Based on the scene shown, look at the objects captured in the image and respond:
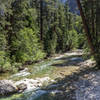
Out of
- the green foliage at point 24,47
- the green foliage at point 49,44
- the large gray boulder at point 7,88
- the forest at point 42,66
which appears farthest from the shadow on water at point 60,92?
the green foliage at point 49,44

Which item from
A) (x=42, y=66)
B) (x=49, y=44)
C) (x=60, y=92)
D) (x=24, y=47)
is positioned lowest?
(x=42, y=66)

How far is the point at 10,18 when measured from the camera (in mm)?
14859

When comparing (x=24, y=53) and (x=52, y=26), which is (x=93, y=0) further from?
(x=52, y=26)

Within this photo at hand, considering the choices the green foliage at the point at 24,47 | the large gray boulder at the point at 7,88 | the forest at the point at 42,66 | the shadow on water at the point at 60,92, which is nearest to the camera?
the shadow on water at the point at 60,92

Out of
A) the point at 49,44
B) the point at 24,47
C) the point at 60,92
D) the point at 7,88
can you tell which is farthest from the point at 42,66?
the point at 49,44

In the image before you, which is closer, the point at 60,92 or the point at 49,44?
the point at 60,92

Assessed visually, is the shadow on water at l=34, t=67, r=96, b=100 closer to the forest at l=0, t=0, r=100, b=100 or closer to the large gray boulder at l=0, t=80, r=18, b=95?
the forest at l=0, t=0, r=100, b=100

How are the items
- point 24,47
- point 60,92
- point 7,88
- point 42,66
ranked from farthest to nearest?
point 24,47, point 42,66, point 7,88, point 60,92

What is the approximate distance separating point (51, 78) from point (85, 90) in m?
3.20

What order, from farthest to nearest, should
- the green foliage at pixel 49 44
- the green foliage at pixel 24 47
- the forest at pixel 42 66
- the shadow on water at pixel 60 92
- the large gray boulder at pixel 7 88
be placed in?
the green foliage at pixel 49 44 < the green foliage at pixel 24 47 < the large gray boulder at pixel 7 88 < the forest at pixel 42 66 < the shadow on water at pixel 60 92

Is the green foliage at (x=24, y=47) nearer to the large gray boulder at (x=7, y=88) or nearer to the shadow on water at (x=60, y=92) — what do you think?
the large gray boulder at (x=7, y=88)

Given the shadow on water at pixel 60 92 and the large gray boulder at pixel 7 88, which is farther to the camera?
the large gray boulder at pixel 7 88

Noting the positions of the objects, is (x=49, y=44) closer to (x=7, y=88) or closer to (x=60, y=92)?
(x=7, y=88)

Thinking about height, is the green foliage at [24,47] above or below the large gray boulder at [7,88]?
above
